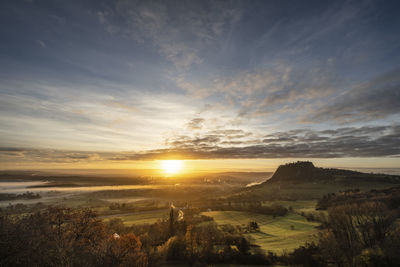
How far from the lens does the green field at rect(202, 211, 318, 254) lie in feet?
182

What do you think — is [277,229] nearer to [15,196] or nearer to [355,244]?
[355,244]

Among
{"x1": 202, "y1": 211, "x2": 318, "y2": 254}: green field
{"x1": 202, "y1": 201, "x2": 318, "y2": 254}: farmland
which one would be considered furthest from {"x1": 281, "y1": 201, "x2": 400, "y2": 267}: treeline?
{"x1": 202, "y1": 211, "x2": 318, "y2": 254}: green field

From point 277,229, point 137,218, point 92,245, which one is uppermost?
point 92,245

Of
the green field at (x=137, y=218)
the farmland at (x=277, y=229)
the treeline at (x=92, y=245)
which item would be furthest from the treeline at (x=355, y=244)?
the green field at (x=137, y=218)

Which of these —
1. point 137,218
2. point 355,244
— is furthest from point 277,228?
point 137,218

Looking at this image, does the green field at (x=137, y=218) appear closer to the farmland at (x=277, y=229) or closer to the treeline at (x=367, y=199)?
the farmland at (x=277, y=229)

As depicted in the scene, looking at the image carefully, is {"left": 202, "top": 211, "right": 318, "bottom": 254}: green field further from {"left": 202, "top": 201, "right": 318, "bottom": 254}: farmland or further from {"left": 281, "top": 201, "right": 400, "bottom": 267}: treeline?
{"left": 281, "top": 201, "right": 400, "bottom": 267}: treeline

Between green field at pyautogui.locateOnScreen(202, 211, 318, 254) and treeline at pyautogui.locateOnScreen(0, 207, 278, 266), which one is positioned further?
green field at pyautogui.locateOnScreen(202, 211, 318, 254)

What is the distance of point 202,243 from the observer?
146 ft

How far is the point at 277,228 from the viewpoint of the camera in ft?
253

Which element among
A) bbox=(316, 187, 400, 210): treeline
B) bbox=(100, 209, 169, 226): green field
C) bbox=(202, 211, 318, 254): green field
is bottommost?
bbox=(100, 209, 169, 226): green field

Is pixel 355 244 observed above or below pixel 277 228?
above

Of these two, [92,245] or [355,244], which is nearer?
[92,245]

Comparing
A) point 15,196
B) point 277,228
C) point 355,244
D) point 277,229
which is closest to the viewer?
point 355,244
